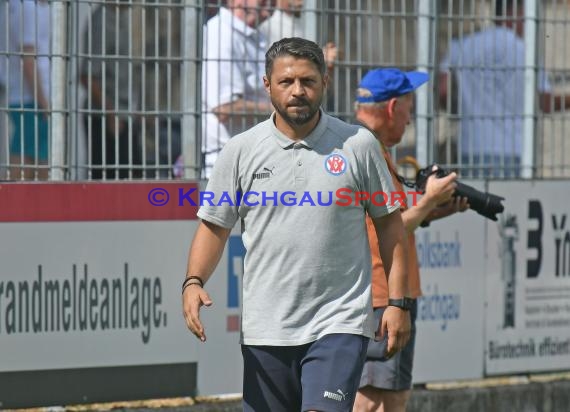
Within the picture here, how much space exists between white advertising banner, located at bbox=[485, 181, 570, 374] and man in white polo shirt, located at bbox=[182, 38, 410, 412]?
3.52m

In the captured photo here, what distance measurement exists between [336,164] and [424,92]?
3644 mm

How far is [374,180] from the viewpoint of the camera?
5.47m

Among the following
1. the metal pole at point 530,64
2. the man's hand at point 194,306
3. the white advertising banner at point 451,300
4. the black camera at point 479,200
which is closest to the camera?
the man's hand at point 194,306

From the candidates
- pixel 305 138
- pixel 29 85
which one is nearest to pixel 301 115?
pixel 305 138

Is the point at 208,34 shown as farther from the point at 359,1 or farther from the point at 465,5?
the point at 465,5

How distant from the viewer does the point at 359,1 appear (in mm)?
8594

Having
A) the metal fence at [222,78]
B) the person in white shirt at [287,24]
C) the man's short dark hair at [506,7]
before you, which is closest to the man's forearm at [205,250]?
the metal fence at [222,78]

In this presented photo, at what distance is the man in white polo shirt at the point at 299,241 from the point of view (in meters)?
5.33

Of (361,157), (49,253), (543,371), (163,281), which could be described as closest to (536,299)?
(543,371)

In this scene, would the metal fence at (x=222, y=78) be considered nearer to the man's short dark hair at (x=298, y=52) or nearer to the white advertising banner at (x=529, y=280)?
the white advertising banner at (x=529, y=280)

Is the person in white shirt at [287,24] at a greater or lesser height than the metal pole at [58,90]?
greater

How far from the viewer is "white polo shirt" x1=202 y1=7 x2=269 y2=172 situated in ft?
26.9

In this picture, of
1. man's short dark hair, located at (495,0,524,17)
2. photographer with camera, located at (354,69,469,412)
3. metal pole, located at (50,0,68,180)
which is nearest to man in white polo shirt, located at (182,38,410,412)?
photographer with camera, located at (354,69,469,412)

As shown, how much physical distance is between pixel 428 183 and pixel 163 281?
1770mm
